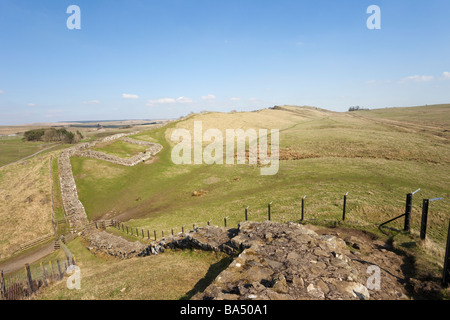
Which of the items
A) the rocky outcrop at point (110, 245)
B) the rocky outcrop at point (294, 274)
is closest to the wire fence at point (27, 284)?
the rocky outcrop at point (110, 245)

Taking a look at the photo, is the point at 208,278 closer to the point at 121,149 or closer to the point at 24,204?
the point at 24,204

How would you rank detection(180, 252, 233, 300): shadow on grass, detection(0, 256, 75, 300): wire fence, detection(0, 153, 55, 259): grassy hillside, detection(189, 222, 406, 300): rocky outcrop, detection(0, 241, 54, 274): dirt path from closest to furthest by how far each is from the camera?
detection(189, 222, 406, 300): rocky outcrop
detection(180, 252, 233, 300): shadow on grass
detection(0, 256, 75, 300): wire fence
detection(0, 241, 54, 274): dirt path
detection(0, 153, 55, 259): grassy hillside

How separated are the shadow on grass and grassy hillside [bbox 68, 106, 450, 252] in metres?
11.0

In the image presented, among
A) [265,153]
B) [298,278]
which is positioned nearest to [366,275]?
[298,278]

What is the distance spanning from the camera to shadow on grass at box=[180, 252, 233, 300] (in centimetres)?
980

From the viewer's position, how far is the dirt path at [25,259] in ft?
68.7

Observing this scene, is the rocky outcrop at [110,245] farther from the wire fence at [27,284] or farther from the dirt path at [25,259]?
the wire fence at [27,284]

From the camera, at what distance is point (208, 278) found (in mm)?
10656

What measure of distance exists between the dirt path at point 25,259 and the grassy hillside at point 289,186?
6766 mm

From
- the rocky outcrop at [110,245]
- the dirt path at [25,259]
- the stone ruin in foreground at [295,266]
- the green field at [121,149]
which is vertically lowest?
the dirt path at [25,259]

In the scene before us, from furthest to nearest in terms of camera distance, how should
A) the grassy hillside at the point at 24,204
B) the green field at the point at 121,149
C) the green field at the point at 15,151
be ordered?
the green field at the point at 15,151
the green field at the point at 121,149
the grassy hillside at the point at 24,204

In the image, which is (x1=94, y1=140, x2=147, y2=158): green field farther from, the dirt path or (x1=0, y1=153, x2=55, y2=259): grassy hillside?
the dirt path

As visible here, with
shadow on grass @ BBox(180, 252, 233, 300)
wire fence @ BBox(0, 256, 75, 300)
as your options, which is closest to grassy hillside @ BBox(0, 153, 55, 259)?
wire fence @ BBox(0, 256, 75, 300)

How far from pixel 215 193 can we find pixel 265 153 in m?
22.9
